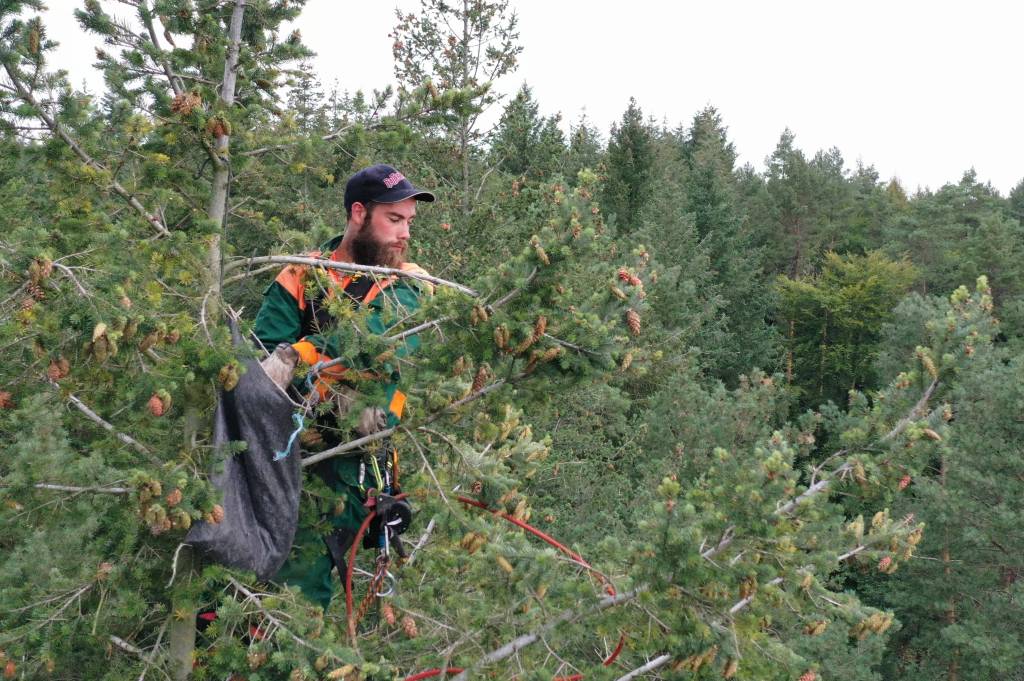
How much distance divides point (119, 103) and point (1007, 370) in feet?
60.4

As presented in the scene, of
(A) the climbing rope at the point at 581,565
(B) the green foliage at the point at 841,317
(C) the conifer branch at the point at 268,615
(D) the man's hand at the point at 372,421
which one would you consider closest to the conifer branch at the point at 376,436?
(D) the man's hand at the point at 372,421

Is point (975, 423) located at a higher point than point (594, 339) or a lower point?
lower

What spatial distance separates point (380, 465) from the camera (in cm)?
421

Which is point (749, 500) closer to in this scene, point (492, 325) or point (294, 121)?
point (492, 325)

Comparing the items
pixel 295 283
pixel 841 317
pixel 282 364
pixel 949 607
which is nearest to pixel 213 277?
pixel 295 283

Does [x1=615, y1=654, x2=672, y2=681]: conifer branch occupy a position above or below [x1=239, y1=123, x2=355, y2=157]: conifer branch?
below

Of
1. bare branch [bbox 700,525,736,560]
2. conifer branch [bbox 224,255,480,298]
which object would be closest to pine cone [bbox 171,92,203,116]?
conifer branch [bbox 224,255,480,298]

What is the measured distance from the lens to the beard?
4.23m

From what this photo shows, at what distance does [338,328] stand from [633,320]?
45.0 inches

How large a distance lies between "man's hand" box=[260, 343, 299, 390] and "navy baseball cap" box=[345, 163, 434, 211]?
0.76 m

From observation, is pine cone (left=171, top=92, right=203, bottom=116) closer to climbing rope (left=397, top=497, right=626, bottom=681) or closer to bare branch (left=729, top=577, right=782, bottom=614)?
climbing rope (left=397, top=497, right=626, bottom=681)

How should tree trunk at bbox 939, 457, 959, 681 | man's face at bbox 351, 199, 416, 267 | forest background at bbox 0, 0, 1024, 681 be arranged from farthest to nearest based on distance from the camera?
1. tree trunk at bbox 939, 457, 959, 681
2. man's face at bbox 351, 199, 416, 267
3. forest background at bbox 0, 0, 1024, 681

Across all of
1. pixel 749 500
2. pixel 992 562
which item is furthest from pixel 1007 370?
pixel 749 500

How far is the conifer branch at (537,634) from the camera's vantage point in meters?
3.87
